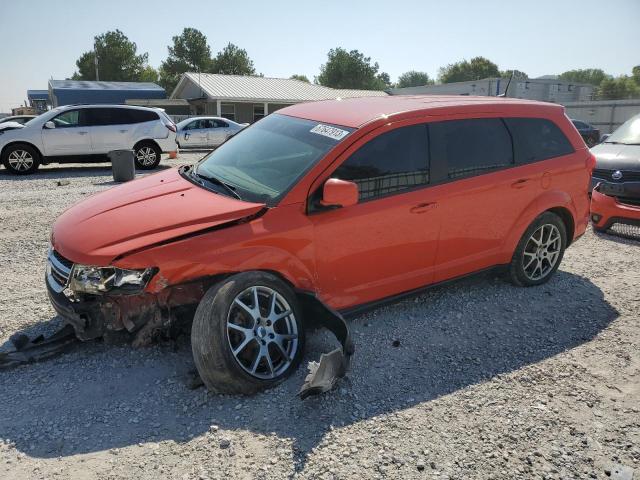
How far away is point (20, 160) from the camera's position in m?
12.5

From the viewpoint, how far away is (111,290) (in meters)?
3.01

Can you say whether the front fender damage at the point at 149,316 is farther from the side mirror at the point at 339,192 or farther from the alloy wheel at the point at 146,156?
the alloy wheel at the point at 146,156

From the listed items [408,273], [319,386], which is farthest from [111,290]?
[408,273]

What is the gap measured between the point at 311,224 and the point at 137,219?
1.16m

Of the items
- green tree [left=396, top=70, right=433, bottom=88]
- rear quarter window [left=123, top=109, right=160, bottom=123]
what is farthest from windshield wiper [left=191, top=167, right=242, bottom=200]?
green tree [left=396, top=70, right=433, bottom=88]

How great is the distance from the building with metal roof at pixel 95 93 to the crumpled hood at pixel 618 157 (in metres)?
36.7

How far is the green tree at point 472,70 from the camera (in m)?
97.6

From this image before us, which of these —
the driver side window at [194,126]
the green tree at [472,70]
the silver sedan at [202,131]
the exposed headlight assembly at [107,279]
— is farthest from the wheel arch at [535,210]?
the green tree at [472,70]

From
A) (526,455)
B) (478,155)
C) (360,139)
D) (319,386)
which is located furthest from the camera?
(478,155)

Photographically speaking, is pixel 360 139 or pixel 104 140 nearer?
pixel 360 139

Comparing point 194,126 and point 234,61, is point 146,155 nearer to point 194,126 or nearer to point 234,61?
point 194,126

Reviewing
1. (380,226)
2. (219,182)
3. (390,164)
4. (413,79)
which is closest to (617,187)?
(390,164)

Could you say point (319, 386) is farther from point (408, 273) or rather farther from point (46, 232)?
point (46, 232)

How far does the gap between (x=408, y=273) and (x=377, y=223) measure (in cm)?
56
